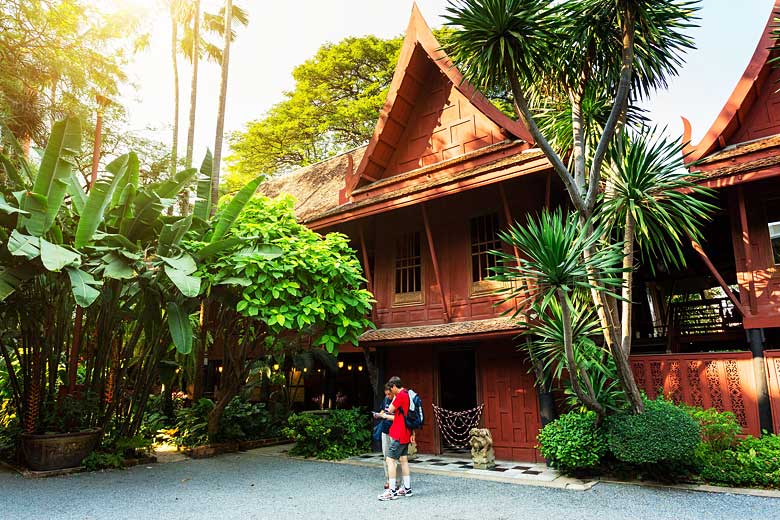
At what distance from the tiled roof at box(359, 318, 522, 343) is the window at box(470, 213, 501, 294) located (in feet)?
3.10

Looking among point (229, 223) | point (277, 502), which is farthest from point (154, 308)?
point (277, 502)

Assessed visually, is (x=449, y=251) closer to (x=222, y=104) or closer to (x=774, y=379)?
(x=774, y=379)

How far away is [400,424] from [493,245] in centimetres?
494

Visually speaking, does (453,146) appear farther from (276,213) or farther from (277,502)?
(277,502)

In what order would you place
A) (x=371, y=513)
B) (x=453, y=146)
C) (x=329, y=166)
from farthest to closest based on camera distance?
1. (x=329, y=166)
2. (x=453, y=146)
3. (x=371, y=513)

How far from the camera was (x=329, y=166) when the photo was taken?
646 inches

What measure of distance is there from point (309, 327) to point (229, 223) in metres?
2.30

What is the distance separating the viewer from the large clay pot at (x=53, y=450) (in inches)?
324

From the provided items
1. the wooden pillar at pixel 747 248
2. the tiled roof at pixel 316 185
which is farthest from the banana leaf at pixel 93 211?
the wooden pillar at pixel 747 248

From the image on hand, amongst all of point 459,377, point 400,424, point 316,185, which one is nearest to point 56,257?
point 400,424

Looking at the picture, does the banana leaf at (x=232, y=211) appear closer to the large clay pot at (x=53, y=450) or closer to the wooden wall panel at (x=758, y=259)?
the large clay pot at (x=53, y=450)

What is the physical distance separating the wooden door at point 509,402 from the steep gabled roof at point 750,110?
4860 millimetres

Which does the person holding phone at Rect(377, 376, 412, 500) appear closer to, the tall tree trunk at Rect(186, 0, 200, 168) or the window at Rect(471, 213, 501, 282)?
the window at Rect(471, 213, 501, 282)

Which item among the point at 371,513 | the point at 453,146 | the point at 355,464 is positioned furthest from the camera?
the point at 453,146
